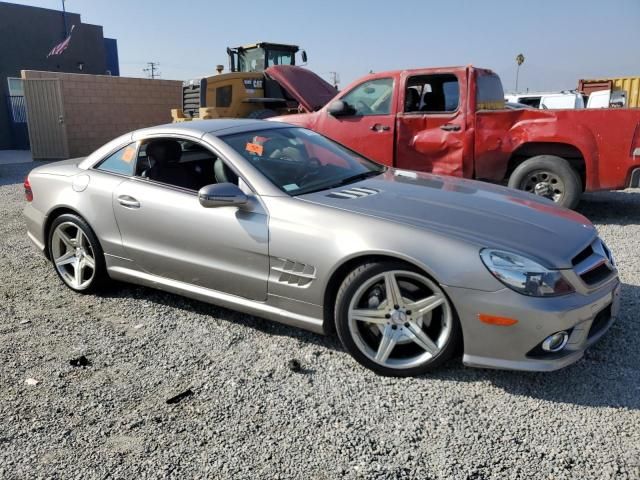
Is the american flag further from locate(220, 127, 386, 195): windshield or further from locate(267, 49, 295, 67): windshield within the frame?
locate(220, 127, 386, 195): windshield

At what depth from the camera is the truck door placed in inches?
270

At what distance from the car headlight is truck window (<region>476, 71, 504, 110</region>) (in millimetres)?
4542

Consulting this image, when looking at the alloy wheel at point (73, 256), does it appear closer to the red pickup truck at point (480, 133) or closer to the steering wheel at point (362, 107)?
the red pickup truck at point (480, 133)

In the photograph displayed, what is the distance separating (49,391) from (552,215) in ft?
10.6

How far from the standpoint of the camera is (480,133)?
675 centimetres

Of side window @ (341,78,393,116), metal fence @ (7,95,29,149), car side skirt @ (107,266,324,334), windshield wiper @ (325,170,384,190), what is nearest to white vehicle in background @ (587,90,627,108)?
side window @ (341,78,393,116)

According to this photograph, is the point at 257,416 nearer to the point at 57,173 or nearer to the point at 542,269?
the point at 542,269

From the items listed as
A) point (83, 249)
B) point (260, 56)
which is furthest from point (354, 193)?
point (260, 56)

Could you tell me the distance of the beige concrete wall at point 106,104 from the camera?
15.9m

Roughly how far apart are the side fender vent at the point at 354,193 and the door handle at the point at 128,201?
4.87ft

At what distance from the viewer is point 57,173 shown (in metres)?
4.58

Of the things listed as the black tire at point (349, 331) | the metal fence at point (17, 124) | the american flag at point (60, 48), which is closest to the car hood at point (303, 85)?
the black tire at point (349, 331)

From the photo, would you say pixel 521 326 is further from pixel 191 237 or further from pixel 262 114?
pixel 262 114

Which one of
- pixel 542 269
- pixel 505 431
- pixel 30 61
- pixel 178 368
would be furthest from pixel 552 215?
pixel 30 61
